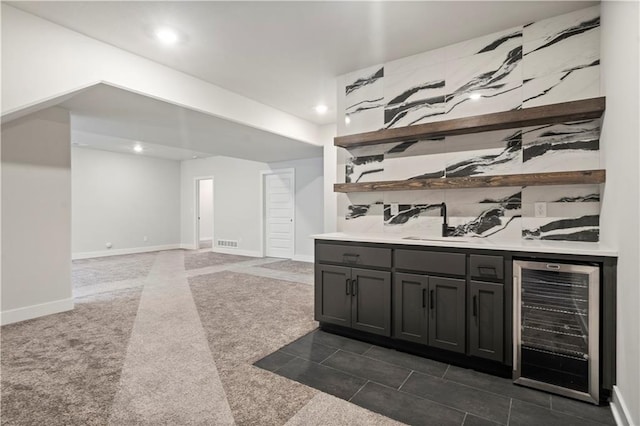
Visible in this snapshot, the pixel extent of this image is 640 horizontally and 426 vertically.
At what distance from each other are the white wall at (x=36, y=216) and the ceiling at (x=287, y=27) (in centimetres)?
149

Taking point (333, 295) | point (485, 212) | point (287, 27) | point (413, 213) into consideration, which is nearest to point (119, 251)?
point (333, 295)

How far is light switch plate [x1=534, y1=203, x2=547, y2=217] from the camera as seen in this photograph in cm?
257

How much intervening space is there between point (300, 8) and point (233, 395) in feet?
9.28

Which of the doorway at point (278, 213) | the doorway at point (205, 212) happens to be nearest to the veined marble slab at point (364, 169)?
the doorway at point (278, 213)

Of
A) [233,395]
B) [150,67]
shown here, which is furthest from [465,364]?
[150,67]

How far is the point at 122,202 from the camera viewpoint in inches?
335

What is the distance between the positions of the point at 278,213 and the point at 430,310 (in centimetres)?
585

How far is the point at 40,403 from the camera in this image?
1925 mm

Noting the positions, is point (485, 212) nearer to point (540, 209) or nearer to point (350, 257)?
point (540, 209)

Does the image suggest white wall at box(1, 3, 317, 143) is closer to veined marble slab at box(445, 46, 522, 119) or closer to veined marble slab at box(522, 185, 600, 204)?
veined marble slab at box(445, 46, 522, 119)

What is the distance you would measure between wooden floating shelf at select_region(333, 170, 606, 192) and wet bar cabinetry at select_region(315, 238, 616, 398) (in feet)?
2.11

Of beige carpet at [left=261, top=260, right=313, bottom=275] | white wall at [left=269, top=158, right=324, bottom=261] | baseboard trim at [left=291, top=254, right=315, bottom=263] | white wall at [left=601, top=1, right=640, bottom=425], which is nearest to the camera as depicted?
white wall at [left=601, top=1, right=640, bottom=425]

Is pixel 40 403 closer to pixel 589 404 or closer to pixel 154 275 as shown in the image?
pixel 589 404

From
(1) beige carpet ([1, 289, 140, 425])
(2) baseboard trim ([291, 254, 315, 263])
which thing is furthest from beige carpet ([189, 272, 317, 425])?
(2) baseboard trim ([291, 254, 315, 263])
